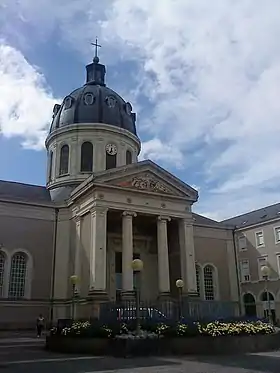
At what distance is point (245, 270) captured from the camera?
44031 mm

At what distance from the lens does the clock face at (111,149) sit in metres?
40.7

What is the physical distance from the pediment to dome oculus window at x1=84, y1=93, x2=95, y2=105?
11931 mm

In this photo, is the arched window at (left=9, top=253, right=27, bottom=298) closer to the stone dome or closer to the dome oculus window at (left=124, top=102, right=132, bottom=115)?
the stone dome

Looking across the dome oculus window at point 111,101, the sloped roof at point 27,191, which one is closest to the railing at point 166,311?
the sloped roof at point 27,191

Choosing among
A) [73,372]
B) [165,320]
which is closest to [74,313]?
[165,320]

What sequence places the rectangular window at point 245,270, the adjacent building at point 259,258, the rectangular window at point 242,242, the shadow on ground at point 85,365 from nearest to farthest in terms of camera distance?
the shadow on ground at point 85,365
the adjacent building at point 259,258
the rectangular window at point 245,270
the rectangular window at point 242,242

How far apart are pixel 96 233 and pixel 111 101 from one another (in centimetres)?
1819

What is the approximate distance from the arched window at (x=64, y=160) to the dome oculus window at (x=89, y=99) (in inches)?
207

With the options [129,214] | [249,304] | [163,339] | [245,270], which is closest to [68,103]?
[129,214]

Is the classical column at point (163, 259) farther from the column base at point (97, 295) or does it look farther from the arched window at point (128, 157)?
the arched window at point (128, 157)

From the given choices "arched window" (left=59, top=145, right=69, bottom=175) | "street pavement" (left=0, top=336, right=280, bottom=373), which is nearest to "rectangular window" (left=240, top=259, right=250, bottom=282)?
"arched window" (left=59, top=145, right=69, bottom=175)

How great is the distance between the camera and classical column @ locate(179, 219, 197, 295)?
33.5 m

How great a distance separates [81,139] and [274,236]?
21466mm

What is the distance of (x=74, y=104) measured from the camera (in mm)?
43125
